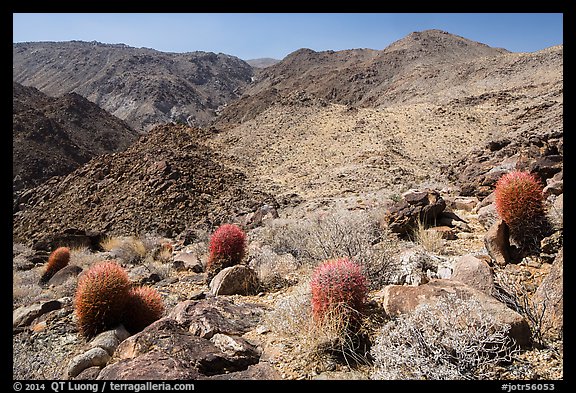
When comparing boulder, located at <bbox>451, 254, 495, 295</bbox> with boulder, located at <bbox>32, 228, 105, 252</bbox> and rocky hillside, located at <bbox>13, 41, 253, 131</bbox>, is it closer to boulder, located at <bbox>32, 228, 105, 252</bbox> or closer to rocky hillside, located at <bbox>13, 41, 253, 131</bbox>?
boulder, located at <bbox>32, 228, 105, 252</bbox>

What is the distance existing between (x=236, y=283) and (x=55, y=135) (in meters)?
34.3

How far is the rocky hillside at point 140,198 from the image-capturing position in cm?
1216

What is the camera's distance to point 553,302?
2.89 metres

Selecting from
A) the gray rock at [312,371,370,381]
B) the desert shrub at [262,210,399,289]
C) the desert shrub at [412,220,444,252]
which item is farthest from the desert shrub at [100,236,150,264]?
the gray rock at [312,371,370,381]

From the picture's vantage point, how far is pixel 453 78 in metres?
39.3

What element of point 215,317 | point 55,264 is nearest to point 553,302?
point 215,317

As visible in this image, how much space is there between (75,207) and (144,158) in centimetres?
335

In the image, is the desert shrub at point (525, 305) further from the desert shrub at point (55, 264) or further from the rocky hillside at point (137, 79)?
the rocky hillside at point (137, 79)

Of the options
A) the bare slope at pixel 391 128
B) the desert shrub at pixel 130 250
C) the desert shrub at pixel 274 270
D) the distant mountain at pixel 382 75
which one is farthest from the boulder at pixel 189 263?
the distant mountain at pixel 382 75

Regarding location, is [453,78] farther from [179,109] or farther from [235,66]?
[235,66]

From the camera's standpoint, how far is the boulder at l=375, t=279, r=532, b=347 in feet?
8.66

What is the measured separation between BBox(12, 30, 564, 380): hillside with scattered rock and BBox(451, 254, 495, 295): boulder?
0.04 ft

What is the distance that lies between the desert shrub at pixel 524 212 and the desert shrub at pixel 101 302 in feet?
14.4

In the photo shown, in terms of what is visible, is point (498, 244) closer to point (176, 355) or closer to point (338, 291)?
point (338, 291)
